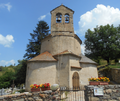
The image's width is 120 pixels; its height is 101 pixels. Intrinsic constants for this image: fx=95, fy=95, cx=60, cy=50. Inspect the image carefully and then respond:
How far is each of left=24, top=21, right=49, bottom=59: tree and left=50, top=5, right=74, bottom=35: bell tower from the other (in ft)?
42.9

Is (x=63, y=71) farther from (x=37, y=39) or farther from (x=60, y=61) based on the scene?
(x=37, y=39)

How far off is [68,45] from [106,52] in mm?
13618

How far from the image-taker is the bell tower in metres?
14.6

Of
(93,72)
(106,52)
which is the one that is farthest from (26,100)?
(106,52)

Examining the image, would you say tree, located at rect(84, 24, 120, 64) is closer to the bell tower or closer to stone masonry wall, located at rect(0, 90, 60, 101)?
the bell tower

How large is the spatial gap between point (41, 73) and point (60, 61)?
291 centimetres

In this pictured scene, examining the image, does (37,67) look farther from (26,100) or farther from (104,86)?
(104,86)

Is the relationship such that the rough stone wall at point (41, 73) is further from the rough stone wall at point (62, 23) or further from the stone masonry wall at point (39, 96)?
the stone masonry wall at point (39, 96)

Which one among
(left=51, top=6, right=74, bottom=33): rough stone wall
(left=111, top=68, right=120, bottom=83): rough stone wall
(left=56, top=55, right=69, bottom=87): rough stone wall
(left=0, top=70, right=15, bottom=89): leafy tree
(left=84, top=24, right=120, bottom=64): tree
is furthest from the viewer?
(left=0, top=70, right=15, bottom=89): leafy tree

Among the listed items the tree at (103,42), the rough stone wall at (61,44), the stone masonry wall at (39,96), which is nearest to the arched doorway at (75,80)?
the rough stone wall at (61,44)

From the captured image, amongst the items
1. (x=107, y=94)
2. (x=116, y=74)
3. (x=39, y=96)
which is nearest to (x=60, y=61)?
(x=39, y=96)

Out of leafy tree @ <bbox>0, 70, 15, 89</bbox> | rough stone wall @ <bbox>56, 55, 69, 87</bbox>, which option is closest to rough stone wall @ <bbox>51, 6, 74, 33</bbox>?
rough stone wall @ <bbox>56, 55, 69, 87</bbox>

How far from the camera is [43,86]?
21.6 feet

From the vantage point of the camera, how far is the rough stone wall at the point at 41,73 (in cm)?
1212
